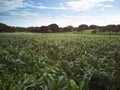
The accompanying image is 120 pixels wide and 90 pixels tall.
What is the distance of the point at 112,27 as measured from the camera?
5394cm

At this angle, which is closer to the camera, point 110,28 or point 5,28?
point 110,28

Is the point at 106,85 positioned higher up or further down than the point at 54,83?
further down

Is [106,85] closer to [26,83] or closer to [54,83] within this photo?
[54,83]

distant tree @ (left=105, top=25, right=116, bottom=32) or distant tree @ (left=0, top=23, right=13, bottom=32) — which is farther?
distant tree @ (left=0, top=23, right=13, bottom=32)

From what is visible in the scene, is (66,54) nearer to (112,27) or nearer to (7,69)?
(7,69)

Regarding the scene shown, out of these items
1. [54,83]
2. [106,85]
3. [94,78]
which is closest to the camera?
[54,83]

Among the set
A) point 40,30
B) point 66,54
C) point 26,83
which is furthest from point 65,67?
point 40,30

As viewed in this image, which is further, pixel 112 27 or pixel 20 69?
pixel 112 27

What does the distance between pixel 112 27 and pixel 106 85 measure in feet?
168

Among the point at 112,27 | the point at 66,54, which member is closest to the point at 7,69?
the point at 66,54

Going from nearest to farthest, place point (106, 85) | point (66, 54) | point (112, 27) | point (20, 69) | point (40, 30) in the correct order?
point (106, 85) < point (20, 69) < point (66, 54) < point (112, 27) < point (40, 30)

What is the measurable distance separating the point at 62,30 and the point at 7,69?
6716 centimetres

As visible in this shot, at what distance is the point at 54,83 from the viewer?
157 inches

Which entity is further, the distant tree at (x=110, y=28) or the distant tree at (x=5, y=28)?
the distant tree at (x=5, y=28)
